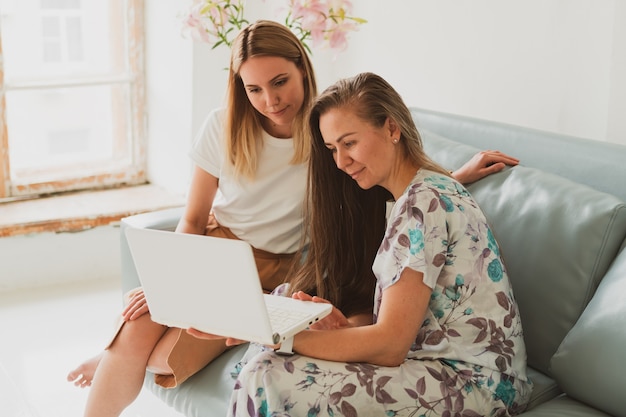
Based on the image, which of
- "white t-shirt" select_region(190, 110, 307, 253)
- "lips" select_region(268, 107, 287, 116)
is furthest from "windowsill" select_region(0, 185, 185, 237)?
"lips" select_region(268, 107, 287, 116)

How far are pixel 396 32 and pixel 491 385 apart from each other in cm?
172

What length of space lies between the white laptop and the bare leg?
0.29 metres

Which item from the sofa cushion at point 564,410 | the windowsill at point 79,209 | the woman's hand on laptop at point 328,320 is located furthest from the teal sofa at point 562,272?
the windowsill at point 79,209

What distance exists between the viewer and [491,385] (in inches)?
69.1

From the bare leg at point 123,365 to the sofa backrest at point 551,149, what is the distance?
0.97 metres

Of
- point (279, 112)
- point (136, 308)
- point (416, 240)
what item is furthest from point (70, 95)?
point (416, 240)

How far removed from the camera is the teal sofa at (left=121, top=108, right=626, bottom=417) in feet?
5.76

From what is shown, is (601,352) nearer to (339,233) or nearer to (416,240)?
(416,240)

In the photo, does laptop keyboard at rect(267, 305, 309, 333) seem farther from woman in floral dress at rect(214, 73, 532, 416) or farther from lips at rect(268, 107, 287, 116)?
lips at rect(268, 107, 287, 116)

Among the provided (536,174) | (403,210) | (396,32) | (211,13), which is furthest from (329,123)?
(396,32)

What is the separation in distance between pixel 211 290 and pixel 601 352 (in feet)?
2.53

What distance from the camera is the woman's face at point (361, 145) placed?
6.07ft

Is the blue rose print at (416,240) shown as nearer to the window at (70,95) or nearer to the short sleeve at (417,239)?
the short sleeve at (417,239)

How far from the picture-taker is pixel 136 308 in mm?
2123
